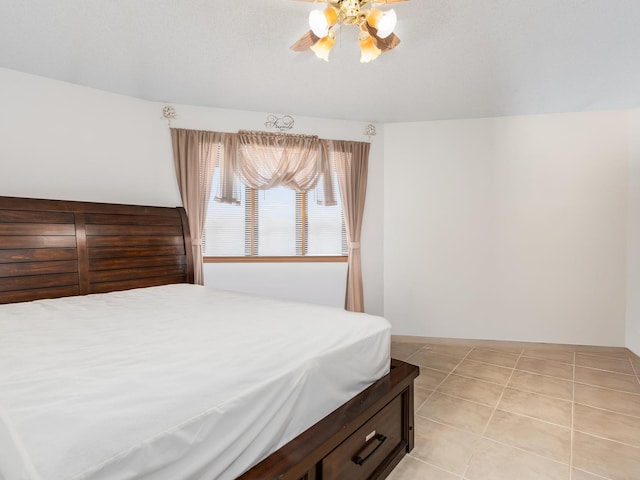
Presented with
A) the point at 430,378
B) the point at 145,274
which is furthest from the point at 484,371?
the point at 145,274

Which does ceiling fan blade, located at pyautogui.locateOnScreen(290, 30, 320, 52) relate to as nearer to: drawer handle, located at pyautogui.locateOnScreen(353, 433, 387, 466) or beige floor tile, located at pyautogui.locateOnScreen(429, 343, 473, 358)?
drawer handle, located at pyautogui.locateOnScreen(353, 433, 387, 466)

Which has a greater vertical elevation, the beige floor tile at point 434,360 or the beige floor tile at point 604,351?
the beige floor tile at point 604,351

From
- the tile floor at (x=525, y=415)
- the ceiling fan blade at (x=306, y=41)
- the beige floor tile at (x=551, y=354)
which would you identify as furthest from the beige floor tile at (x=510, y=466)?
the ceiling fan blade at (x=306, y=41)

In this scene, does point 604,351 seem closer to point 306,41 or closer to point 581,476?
point 581,476

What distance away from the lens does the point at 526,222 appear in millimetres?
3527

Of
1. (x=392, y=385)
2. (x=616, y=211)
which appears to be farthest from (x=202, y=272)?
(x=616, y=211)

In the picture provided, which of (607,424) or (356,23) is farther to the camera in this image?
(607,424)

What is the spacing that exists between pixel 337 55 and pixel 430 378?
259 cm

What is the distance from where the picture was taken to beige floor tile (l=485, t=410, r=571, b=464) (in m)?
1.81

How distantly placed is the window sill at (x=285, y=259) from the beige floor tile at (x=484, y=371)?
1538mm

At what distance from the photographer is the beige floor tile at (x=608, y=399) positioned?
89.2 inches

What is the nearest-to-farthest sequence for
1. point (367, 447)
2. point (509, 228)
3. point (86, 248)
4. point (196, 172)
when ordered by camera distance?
point (367, 447), point (86, 248), point (196, 172), point (509, 228)

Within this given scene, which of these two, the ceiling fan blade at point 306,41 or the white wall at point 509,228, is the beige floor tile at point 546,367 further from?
the ceiling fan blade at point 306,41

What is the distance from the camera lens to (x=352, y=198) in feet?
12.1
